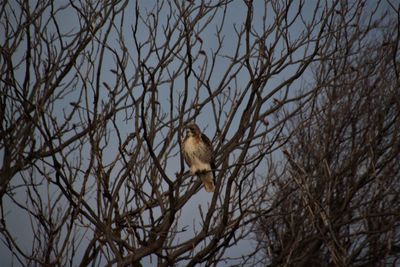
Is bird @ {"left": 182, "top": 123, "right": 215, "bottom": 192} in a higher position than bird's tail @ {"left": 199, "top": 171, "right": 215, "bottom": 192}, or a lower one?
higher

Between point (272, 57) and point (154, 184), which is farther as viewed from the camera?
point (154, 184)

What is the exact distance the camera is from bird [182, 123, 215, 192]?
4.94 metres

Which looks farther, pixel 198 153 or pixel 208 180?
pixel 198 153

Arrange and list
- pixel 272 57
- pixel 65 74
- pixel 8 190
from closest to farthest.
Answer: pixel 272 57 < pixel 8 190 < pixel 65 74

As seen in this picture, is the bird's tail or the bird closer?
the bird's tail

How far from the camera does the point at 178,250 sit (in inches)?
137

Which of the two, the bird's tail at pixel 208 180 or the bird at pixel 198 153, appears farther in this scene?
the bird at pixel 198 153

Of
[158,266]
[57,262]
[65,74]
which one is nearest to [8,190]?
[57,262]

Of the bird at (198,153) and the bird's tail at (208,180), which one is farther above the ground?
the bird at (198,153)

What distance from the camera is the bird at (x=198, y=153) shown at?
195 inches

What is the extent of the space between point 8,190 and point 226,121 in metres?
2.08

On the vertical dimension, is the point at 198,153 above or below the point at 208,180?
above

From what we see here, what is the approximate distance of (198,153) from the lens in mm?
5348

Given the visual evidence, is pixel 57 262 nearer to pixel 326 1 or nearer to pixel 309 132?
pixel 326 1
